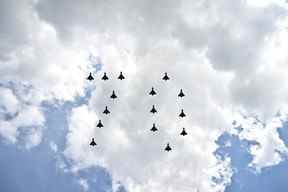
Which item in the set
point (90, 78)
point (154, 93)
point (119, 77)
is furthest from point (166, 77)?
point (90, 78)

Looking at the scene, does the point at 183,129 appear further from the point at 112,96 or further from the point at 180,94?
the point at 112,96

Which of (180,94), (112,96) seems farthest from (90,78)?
(180,94)

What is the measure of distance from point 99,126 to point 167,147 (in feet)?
81.2

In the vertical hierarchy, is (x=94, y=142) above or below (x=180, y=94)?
below

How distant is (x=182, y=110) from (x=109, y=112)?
26256mm

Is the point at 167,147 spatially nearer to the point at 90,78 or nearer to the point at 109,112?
the point at 109,112

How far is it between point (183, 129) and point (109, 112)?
2698cm

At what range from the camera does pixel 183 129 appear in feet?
448

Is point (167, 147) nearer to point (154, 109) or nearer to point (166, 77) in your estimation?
point (154, 109)

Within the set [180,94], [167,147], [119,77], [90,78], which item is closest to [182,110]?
[180,94]

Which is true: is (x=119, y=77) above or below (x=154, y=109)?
above

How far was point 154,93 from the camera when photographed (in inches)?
5423

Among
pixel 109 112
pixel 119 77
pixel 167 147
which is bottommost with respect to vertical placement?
pixel 167 147

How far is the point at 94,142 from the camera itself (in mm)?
136625
